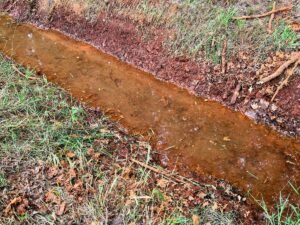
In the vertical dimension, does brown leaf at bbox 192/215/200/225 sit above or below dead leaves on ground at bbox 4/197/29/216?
above

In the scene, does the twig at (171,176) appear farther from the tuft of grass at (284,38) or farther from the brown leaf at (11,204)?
the tuft of grass at (284,38)

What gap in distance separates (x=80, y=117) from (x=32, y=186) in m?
1.04

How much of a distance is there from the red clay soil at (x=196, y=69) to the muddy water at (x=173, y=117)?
0.13 metres

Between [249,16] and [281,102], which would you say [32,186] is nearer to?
[281,102]

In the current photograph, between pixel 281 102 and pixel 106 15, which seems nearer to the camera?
pixel 281 102

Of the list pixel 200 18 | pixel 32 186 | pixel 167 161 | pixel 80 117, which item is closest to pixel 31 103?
pixel 80 117

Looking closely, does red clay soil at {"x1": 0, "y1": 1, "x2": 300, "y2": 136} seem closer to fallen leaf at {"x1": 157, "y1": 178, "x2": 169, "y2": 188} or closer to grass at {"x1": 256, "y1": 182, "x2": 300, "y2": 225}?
grass at {"x1": 256, "y1": 182, "x2": 300, "y2": 225}

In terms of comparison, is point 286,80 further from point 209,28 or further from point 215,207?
point 215,207

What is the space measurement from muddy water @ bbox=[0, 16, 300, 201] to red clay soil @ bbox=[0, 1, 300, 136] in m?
0.13

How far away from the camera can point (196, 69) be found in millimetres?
5047

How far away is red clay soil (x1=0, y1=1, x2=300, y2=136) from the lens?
4609mm

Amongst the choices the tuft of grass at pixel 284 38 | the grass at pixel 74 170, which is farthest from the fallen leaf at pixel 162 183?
the tuft of grass at pixel 284 38

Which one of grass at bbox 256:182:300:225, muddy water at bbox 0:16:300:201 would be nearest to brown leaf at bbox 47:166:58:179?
muddy water at bbox 0:16:300:201

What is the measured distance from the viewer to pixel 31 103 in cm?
437
